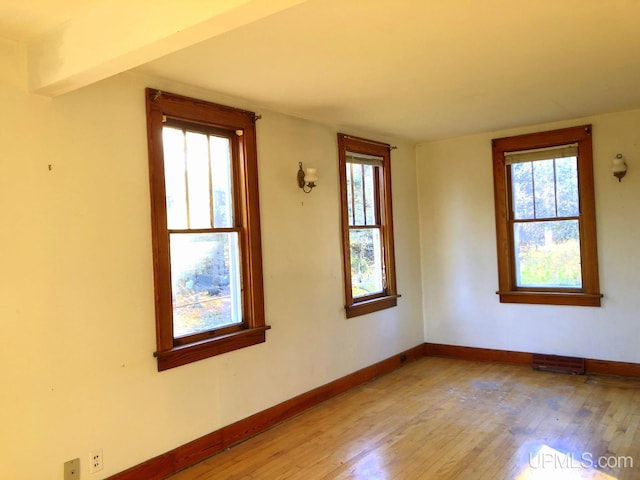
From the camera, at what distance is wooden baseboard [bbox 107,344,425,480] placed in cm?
281

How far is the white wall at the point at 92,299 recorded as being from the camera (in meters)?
2.31

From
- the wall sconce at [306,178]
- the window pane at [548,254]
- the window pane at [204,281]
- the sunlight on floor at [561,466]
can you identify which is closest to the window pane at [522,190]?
the window pane at [548,254]

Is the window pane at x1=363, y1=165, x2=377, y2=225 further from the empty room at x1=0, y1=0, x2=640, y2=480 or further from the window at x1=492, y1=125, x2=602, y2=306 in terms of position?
the window at x1=492, y1=125, x2=602, y2=306

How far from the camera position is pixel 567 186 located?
4.72 metres

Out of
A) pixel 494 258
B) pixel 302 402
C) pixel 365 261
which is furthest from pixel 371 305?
pixel 494 258

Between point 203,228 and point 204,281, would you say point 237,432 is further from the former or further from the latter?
point 203,228

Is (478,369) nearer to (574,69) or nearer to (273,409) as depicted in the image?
(273,409)

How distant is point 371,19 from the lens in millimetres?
2279

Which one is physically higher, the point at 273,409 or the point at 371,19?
the point at 371,19

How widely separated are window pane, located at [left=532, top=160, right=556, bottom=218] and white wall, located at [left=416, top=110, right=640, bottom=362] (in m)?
0.38

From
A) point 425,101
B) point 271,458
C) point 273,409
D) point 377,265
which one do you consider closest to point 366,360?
point 377,265

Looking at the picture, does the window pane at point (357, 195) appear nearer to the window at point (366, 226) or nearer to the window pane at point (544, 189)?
the window at point (366, 226)

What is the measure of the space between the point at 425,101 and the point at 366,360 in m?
2.44

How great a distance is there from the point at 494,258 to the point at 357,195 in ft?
5.47
